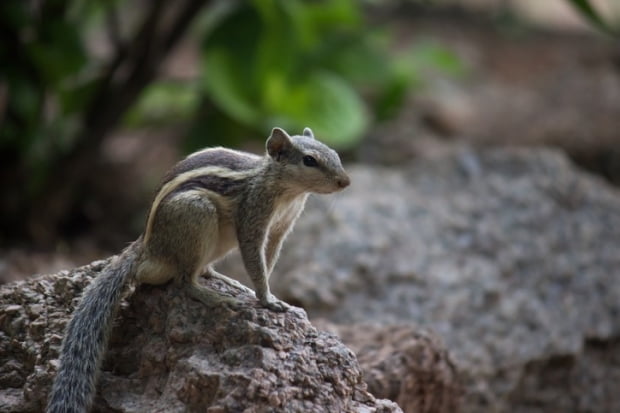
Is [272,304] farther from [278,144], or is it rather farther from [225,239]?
[278,144]

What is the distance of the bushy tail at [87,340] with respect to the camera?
323 centimetres

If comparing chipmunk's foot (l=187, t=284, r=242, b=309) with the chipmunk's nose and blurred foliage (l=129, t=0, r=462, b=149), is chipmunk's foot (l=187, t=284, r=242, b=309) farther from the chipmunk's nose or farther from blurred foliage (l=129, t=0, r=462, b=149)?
blurred foliage (l=129, t=0, r=462, b=149)

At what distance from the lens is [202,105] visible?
8883 millimetres

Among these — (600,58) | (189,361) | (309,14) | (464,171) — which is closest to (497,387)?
(464,171)

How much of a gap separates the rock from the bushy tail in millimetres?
1281

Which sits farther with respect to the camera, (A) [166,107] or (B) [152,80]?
(A) [166,107]

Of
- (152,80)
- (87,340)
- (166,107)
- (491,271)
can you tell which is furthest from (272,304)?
(166,107)

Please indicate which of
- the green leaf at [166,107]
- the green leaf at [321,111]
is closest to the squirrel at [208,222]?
the green leaf at [321,111]

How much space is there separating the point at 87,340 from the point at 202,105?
573cm

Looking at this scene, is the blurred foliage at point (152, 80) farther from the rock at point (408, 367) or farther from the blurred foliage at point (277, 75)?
the rock at point (408, 367)

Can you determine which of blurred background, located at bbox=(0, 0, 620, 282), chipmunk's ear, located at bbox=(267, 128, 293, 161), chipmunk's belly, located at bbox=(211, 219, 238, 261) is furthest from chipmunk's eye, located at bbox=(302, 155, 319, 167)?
blurred background, located at bbox=(0, 0, 620, 282)

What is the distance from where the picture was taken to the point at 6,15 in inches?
288

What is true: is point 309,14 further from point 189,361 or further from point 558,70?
point 189,361

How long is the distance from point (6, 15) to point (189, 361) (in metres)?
5.02
